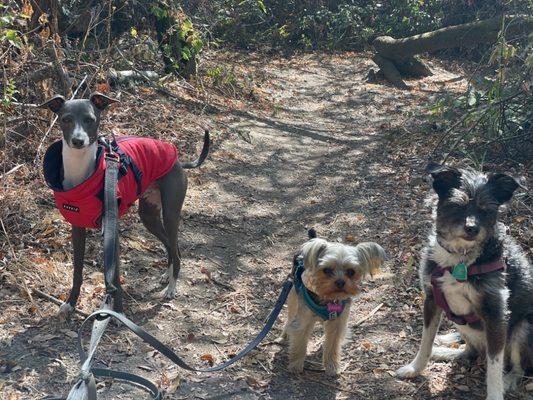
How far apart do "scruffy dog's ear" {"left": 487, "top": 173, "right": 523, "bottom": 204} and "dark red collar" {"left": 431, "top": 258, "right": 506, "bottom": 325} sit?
0.40 metres

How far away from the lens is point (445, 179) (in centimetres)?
406

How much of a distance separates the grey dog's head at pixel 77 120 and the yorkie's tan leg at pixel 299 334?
1.92m

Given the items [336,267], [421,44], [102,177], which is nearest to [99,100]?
[102,177]

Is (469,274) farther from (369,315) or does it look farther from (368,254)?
(369,315)

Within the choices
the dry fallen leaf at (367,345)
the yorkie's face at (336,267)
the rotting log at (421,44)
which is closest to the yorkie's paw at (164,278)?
the yorkie's face at (336,267)

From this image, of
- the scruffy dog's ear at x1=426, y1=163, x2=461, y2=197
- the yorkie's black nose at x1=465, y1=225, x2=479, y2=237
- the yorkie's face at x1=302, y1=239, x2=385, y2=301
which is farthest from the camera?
the yorkie's face at x1=302, y1=239, x2=385, y2=301

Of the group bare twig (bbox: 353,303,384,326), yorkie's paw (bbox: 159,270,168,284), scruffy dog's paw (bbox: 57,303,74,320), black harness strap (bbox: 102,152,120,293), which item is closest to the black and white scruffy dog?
bare twig (bbox: 353,303,384,326)

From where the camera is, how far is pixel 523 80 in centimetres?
740

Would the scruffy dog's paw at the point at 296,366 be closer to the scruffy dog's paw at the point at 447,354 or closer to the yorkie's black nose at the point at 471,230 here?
the scruffy dog's paw at the point at 447,354

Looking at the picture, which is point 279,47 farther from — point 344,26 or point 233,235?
point 233,235

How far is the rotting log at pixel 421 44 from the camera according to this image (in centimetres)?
1144

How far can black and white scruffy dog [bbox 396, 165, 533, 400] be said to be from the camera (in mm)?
3914

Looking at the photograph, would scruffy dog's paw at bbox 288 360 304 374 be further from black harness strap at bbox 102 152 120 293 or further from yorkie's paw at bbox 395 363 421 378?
black harness strap at bbox 102 152 120 293

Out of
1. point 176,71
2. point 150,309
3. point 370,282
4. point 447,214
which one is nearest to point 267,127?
point 176,71
